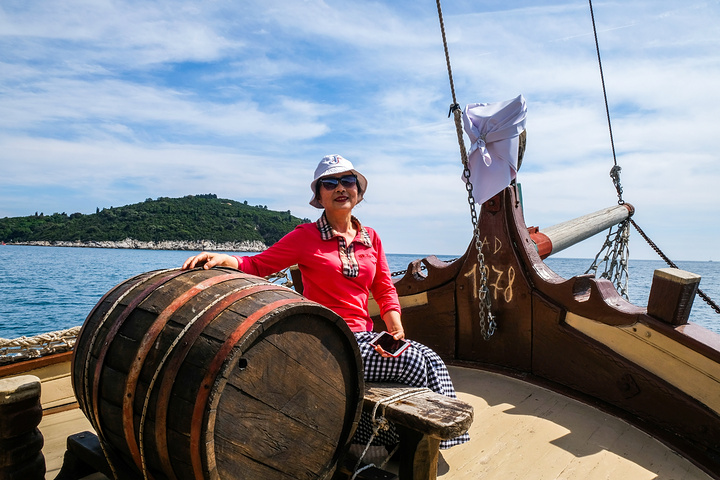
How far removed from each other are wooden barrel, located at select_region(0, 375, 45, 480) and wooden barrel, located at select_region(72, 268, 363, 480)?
160 mm

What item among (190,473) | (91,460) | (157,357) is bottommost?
(91,460)

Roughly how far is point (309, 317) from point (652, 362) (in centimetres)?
224

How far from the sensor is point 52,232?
108125mm

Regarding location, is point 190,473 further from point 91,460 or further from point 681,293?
point 681,293

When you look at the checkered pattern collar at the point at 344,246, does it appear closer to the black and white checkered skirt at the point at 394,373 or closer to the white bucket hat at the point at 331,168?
the white bucket hat at the point at 331,168

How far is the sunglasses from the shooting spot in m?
2.71

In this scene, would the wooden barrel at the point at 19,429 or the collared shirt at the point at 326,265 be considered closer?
the wooden barrel at the point at 19,429

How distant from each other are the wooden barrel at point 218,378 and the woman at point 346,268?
576 mm

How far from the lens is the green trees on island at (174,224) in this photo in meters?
90.4

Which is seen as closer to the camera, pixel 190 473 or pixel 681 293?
pixel 190 473

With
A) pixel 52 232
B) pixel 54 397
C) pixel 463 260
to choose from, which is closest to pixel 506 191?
pixel 463 260

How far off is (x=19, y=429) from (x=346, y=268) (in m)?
1.52

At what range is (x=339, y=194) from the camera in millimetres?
2721

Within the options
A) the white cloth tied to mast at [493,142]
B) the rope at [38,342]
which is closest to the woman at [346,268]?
the white cloth tied to mast at [493,142]
